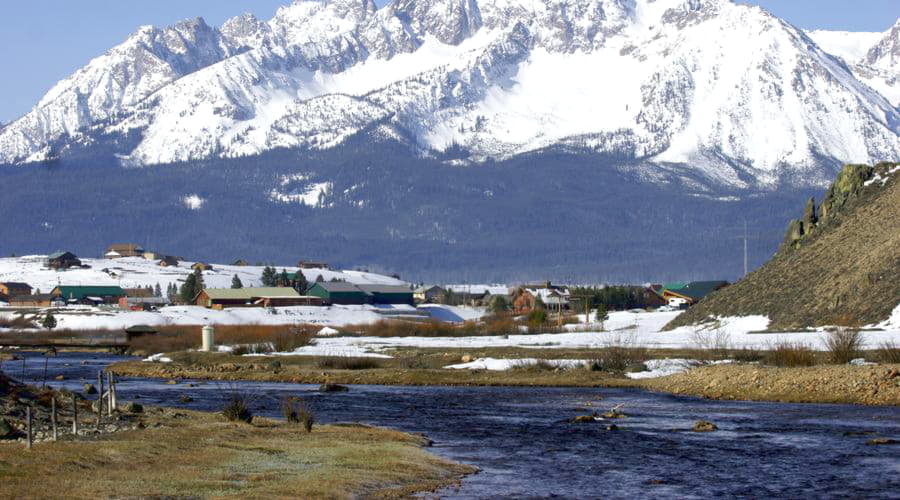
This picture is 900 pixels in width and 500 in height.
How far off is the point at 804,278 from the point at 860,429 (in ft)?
189

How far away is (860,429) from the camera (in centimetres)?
5106

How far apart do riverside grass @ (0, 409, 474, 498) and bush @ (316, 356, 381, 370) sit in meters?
41.2

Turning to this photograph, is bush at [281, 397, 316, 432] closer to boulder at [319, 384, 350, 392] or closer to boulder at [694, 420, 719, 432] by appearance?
boulder at [694, 420, 719, 432]

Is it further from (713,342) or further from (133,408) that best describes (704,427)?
(713,342)

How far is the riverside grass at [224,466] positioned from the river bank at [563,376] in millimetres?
23709

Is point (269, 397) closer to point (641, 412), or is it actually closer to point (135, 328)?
point (641, 412)

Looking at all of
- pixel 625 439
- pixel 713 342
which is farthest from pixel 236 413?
pixel 713 342

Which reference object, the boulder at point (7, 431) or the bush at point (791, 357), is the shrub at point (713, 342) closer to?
the bush at point (791, 357)

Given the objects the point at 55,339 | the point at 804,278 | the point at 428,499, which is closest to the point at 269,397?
the point at 428,499

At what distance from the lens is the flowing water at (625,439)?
3928 centimetres

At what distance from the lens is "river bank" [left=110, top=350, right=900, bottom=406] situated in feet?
209

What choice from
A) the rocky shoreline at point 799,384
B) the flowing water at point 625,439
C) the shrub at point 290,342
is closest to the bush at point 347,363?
the flowing water at point 625,439

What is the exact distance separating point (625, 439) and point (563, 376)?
2935 cm

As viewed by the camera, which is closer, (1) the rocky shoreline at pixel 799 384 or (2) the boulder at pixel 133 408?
(2) the boulder at pixel 133 408
